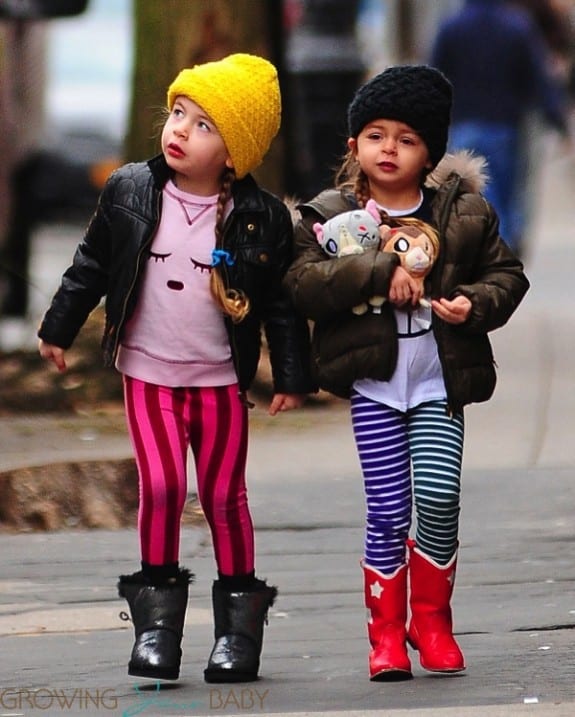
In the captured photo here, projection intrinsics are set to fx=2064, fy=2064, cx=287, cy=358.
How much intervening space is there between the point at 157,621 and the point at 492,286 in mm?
1201

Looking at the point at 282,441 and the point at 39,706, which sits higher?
the point at 39,706

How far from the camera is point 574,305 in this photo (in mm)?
14023

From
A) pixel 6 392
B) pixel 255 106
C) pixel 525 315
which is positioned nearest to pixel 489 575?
pixel 255 106

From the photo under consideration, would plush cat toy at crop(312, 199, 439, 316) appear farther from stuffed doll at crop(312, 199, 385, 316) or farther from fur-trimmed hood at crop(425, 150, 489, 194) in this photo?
Result: fur-trimmed hood at crop(425, 150, 489, 194)

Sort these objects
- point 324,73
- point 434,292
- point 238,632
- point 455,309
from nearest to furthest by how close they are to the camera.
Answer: point 455,309 → point 434,292 → point 238,632 → point 324,73

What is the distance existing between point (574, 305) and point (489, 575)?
7.57 metres

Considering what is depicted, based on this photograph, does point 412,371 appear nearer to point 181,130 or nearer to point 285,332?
point 285,332

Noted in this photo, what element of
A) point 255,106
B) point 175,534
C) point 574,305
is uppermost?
point 255,106

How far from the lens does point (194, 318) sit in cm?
524

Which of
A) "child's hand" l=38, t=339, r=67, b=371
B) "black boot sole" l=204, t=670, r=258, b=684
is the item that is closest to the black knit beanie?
"child's hand" l=38, t=339, r=67, b=371

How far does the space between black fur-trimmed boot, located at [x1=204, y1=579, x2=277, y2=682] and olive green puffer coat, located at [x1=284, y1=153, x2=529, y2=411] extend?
583 mm

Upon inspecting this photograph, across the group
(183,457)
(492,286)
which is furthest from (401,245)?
(183,457)

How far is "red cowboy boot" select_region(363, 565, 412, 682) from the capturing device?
17.0ft

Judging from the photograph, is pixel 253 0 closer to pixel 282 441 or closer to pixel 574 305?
pixel 282 441
